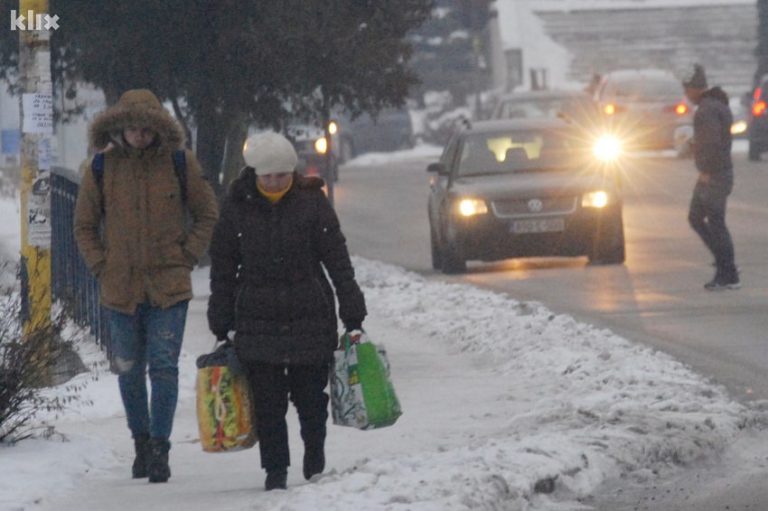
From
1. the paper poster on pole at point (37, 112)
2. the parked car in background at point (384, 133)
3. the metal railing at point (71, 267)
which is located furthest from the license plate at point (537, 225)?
the parked car in background at point (384, 133)

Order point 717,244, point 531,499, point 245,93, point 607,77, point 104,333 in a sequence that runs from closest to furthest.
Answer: point 531,499
point 104,333
point 717,244
point 245,93
point 607,77

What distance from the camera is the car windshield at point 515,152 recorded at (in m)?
21.4

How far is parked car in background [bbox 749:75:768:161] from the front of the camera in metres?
38.5

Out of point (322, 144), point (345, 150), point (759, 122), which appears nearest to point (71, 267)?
point (322, 144)

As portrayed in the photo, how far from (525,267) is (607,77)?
920 inches

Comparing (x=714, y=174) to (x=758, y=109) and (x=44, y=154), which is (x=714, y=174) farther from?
(x=758, y=109)

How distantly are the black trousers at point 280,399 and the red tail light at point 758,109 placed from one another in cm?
3064

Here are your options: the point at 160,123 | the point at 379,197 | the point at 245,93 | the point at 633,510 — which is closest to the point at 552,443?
the point at 633,510

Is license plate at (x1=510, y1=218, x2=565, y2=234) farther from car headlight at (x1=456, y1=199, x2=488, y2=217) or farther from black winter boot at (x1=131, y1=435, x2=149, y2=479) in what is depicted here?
black winter boot at (x1=131, y1=435, x2=149, y2=479)

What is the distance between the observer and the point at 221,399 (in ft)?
27.9

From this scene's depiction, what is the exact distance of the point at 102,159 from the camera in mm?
8977

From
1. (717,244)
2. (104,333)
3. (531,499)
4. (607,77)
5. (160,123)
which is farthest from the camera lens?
(607,77)

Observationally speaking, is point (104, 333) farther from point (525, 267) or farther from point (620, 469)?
point (525, 267)

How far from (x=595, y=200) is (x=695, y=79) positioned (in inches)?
121
